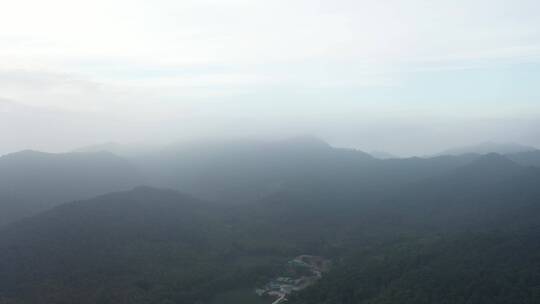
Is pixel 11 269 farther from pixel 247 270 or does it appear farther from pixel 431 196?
pixel 431 196

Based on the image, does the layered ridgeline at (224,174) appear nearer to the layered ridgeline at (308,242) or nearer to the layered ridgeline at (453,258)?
the layered ridgeline at (308,242)

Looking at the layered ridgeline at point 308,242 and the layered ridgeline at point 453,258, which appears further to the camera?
the layered ridgeline at point 308,242

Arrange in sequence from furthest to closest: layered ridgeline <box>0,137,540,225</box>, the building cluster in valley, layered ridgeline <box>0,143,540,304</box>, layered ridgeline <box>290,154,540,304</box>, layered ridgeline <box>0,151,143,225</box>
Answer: layered ridgeline <box>0,137,540,225</box> < layered ridgeline <box>0,151,143,225</box> < the building cluster in valley < layered ridgeline <box>0,143,540,304</box> < layered ridgeline <box>290,154,540,304</box>

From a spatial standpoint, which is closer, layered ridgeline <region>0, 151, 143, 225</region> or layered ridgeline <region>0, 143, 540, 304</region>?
layered ridgeline <region>0, 143, 540, 304</region>

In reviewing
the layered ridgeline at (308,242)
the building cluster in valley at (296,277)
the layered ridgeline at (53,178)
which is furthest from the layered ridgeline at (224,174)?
the building cluster in valley at (296,277)

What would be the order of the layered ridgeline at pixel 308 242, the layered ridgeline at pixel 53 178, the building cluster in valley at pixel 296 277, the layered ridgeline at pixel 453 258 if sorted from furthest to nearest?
1. the layered ridgeline at pixel 53 178
2. the building cluster in valley at pixel 296 277
3. the layered ridgeline at pixel 308 242
4. the layered ridgeline at pixel 453 258

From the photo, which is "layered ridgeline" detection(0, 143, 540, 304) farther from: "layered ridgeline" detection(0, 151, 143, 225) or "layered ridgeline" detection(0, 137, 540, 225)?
"layered ridgeline" detection(0, 151, 143, 225)

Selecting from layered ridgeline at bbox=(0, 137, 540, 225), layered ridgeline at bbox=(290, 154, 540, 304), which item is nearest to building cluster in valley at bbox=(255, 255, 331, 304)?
layered ridgeline at bbox=(290, 154, 540, 304)
